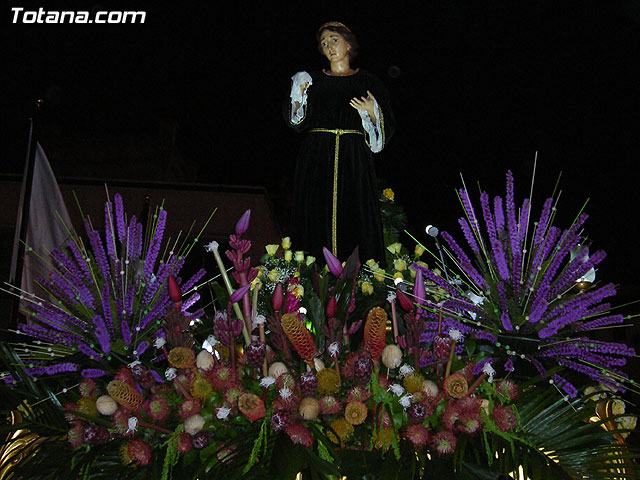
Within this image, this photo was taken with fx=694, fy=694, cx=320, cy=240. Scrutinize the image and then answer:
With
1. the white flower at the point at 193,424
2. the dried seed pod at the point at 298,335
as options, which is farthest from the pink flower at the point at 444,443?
the white flower at the point at 193,424

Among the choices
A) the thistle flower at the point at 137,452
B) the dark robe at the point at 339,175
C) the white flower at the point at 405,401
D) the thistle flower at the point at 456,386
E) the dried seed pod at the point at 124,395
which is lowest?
the thistle flower at the point at 137,452

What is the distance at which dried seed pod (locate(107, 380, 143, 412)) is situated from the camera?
2555 mm

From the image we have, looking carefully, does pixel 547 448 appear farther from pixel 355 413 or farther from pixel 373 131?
pixel 373 131

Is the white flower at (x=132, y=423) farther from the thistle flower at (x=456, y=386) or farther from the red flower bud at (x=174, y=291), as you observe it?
the thistle flower at (x=456, y=386)

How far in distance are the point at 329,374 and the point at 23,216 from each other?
15.9 feet

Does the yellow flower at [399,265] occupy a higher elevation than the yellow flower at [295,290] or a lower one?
higher

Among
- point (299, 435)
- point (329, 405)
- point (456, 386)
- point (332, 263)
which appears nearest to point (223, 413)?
point (299, 435)

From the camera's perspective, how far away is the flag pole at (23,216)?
6.11 meters

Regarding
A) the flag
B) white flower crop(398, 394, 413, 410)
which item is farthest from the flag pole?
white flower crop(398, 394, 413, 410)

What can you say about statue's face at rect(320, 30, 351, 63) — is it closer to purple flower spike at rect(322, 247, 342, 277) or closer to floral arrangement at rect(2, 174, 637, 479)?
floral arrangement at rect(2, 174, 637, 479)

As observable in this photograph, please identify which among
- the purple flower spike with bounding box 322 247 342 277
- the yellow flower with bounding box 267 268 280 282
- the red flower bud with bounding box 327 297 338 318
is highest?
the purple flower spike with bounding box 322 247 342 277

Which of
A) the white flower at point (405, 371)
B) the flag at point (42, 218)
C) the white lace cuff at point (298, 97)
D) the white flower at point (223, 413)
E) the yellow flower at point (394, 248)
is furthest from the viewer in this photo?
the flag at point (42, 218)

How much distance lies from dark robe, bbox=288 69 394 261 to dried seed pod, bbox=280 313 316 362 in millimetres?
2193

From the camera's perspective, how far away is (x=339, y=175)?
4996 mm
